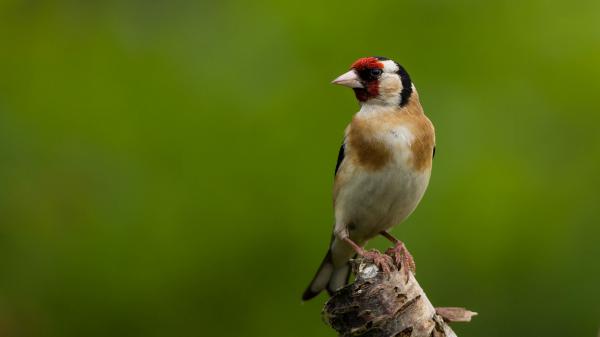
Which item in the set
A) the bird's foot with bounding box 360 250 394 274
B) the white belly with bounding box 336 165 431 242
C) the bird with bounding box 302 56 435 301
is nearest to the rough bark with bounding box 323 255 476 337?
the bird's foot with bounding box 360 250 394 274

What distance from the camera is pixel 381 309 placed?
382 cm

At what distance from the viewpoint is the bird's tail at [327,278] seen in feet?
18.8

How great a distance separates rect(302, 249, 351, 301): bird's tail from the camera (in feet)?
18.8

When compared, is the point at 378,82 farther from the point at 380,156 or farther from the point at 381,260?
the point at 381,260

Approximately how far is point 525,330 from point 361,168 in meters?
1.99

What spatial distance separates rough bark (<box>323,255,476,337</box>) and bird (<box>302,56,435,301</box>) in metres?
0.93

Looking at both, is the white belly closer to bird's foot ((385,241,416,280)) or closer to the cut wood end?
bird's foot ((385,241,416,280))

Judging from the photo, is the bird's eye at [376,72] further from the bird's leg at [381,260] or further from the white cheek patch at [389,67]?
the bird's leg at [381,260]

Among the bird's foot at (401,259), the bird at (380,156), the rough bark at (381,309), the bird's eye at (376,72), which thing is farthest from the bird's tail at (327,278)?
the rough bark at (381,309)

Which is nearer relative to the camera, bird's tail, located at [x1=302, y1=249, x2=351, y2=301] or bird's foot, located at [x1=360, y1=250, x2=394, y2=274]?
bird's foot, located at [x1=360, y1=250, x2=394, y2=274]

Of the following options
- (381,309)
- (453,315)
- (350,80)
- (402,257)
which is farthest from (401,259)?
(350,80)

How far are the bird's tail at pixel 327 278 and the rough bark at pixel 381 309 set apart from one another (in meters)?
1.77

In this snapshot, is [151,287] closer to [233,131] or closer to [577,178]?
[233,131]

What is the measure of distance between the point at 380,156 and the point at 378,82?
1.74ft
